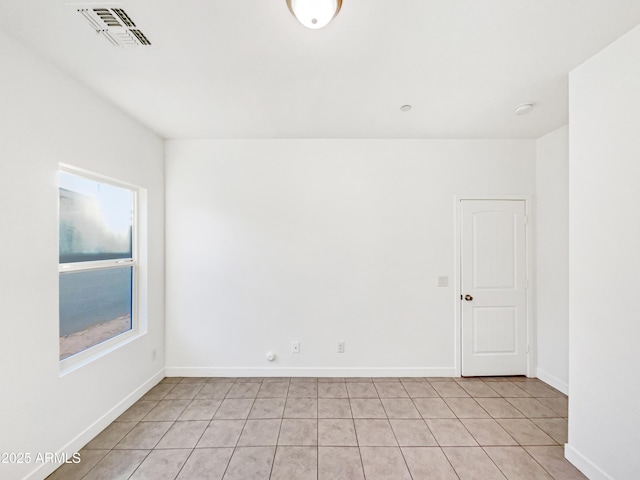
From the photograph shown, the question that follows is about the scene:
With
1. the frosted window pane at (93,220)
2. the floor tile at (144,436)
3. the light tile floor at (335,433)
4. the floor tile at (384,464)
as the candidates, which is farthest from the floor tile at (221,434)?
the frosted window pane at (93,220)

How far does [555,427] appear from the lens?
221cm

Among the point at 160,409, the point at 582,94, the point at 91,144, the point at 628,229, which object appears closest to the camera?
the point at 628,229

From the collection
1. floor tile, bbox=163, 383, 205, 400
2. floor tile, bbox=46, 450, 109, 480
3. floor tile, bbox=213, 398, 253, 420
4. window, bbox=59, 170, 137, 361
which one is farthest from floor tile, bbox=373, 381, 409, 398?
window, bbox=59, 170, 137, 361

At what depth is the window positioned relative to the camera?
199cm

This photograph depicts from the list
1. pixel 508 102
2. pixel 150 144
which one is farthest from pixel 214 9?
pixel 508 102

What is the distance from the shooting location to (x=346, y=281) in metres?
3.07

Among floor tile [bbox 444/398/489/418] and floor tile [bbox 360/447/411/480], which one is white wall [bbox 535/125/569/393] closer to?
floor tile [bbox 444/398/489/418]

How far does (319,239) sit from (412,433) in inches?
77.4

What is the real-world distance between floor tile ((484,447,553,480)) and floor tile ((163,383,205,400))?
2.62 metres

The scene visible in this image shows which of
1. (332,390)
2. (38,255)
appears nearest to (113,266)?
(38,255)

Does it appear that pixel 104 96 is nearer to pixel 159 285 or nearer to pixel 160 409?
pixel 159 285

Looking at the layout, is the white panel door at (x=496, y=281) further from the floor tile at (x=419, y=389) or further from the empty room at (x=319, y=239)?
the floor tile at (x=419, y=389)

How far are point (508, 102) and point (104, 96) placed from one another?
3.38 metres

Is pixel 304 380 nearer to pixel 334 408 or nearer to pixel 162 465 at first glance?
pixel 334 408
